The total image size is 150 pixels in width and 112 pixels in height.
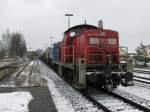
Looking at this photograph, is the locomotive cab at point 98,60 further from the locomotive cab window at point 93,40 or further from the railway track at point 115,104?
the railway track at point 115,104

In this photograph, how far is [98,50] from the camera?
1460 cm

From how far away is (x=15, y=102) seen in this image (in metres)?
11.3

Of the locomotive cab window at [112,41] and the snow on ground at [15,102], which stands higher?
the locomotive cab window at [112,41]

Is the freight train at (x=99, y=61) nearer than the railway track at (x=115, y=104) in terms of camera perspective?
No

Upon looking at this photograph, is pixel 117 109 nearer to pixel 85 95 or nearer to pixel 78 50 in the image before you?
pixel 85 95

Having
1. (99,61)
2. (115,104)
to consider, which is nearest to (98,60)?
(99,61)

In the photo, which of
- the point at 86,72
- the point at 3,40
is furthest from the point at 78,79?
the point at 3,40

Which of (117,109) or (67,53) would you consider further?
(67,53)

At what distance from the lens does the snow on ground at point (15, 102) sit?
10.0 m

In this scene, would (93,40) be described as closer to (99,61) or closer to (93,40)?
(93,40)

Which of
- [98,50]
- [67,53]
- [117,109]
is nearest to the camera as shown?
[117,109]

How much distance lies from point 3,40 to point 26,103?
146989mm

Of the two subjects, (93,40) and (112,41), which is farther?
(112,41)

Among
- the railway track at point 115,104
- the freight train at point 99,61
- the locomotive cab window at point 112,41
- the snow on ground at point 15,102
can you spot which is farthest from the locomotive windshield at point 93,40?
the snow on ground at point 15,102
